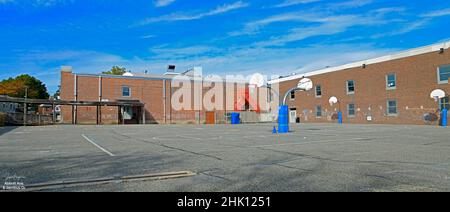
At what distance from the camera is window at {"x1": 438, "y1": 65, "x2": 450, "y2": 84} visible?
29.2m

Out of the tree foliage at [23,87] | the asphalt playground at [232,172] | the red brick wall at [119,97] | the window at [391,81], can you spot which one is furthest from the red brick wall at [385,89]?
the tree foliage at [23,87]

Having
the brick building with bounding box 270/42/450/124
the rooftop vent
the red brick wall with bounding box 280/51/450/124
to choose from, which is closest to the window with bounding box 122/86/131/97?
the rooftop vent

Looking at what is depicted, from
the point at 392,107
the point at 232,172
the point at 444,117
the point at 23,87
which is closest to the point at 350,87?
the point at 392,107

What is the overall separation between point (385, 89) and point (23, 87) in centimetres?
8003

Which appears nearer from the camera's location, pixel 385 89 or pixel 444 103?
pixel 444 103

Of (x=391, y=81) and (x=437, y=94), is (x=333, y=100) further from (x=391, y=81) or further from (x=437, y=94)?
(x=437, y=94)

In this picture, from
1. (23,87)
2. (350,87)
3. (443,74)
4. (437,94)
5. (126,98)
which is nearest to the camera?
(437,94)

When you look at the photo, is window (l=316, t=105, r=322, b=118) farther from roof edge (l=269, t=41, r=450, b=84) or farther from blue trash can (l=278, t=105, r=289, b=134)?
blue trash can (l=278, t=105, r=289, b=134)

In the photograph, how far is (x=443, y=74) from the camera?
2961 centimetres

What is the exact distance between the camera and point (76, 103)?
128 ft

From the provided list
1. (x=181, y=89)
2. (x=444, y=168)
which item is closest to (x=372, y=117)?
(x=181, y=89)

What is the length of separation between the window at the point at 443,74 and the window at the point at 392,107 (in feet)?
17.8
